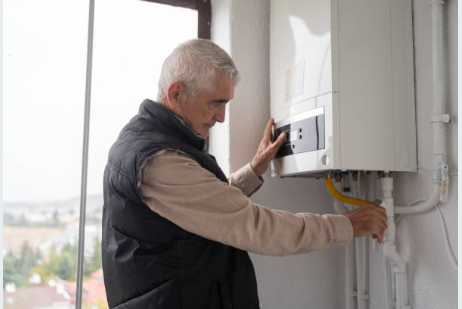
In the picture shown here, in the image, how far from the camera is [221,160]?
152cm

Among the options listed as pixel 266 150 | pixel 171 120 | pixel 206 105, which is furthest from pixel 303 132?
pixel 171 120

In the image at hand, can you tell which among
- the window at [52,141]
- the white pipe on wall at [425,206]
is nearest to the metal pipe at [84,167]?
the window at [52,141]

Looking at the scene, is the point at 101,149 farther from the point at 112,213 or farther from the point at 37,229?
the point at 112,213

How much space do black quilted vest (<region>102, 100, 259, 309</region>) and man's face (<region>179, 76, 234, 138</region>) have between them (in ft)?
0.24

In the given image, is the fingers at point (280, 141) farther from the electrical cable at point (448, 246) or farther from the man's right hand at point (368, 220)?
the electrical cable at point (448, 246)

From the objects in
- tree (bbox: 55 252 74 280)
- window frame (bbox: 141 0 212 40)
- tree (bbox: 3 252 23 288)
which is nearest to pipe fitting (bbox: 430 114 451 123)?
window frame (bbox: 141 0 212 40)

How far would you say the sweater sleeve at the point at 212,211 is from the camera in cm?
93

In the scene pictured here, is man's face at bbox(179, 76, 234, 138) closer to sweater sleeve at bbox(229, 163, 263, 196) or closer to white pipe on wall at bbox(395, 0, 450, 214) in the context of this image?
sweater sleeve at bbox(229, 163, 263, 196)

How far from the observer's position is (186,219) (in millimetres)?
935

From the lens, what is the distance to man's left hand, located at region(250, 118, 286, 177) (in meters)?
1.34

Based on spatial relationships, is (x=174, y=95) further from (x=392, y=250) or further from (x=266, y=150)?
(x=392, y=250)

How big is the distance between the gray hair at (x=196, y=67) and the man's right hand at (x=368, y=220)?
1.61 feet

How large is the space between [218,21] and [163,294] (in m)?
1.06

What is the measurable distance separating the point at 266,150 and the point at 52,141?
748mm
